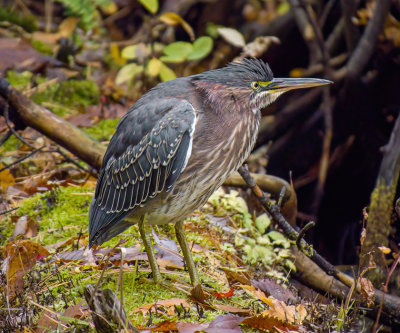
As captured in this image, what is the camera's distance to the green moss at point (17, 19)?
667cm

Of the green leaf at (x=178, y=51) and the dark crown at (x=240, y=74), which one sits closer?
the dark crown at (x=240, y=74)

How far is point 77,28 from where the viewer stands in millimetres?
7582

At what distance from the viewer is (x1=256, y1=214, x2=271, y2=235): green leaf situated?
14.3 ft

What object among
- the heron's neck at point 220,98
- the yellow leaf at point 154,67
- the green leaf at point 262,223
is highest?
the heron's neck at point 220,98

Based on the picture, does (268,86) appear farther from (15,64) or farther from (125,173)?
(15,64)

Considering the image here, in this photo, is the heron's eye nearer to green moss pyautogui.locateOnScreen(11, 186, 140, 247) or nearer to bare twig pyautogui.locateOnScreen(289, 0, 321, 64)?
green moss pyautogui.locateOnScreen(11, 186, 140, 247)

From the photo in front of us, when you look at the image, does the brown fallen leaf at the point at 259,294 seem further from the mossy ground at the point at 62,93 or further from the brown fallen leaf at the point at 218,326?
the mossy ground at the point at 62,93

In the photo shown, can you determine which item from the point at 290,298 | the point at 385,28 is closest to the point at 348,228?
the point at 385,28

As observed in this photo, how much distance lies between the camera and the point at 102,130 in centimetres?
541

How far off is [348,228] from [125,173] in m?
3.69

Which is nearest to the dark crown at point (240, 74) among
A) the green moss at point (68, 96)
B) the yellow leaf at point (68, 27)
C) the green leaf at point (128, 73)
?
the green leaf at point (128, 73)

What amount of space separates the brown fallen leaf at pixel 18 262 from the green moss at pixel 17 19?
4.25 m

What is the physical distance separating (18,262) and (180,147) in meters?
1.18

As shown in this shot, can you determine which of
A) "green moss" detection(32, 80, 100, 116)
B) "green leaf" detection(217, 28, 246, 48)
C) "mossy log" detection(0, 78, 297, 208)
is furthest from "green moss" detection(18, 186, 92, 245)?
"green leaf" detection(217, 28, 246, 48)
